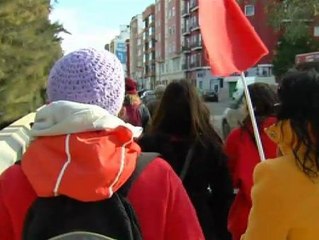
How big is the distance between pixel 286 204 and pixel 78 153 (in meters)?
0.86

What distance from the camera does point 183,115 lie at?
4145 millimetres

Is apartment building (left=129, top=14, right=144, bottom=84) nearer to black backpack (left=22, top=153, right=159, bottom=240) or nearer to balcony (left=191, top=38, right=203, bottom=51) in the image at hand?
balcony (left=191, top=38, right=203, bottom=51)

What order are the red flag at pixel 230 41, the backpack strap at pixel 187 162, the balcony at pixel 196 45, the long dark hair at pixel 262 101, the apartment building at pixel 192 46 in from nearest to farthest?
the backpack strap at pixel 187 162, the red flag at pixel 230 41, the long dark hair at pixel 262 101, the apartment building at pixel 192 46, the balcony at pixel 196 45

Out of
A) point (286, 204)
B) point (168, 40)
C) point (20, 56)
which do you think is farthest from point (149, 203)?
point (168, 40)

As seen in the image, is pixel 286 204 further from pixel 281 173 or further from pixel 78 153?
pixel 78 153

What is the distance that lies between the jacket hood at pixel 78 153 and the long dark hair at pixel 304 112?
0.74 metres

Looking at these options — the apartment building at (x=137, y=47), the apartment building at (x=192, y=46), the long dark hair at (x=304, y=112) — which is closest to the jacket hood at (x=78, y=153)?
the long dark hair at (x=304, y=112)

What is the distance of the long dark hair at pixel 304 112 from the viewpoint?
2424 millimetres

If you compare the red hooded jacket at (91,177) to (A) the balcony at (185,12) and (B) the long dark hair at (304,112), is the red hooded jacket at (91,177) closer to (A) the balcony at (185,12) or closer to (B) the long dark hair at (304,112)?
(B) the long dark hair at (304,112)

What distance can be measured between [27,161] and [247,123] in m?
2.52

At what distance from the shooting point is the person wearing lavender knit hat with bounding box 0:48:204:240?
6.31 ft


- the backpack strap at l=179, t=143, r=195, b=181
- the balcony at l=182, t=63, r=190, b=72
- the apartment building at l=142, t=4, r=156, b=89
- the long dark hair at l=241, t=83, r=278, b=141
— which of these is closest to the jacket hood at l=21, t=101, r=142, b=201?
the backpack strap at l=179, t=143, r=195, b=181

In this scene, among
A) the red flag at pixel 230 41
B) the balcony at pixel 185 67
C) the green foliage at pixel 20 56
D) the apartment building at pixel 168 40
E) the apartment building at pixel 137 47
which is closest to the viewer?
the red flag at pixel 230 41

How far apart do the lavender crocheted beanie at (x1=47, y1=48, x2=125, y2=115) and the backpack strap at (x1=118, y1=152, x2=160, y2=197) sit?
181mm
